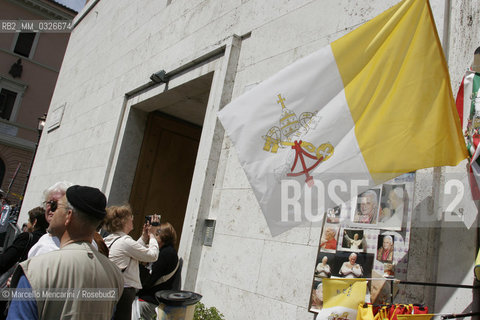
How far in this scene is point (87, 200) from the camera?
2049 millimetres

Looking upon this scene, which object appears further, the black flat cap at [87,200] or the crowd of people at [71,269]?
the black flat cap at [87,200]

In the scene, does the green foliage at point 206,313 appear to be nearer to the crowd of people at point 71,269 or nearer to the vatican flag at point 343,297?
the crowd of people at point 71,269

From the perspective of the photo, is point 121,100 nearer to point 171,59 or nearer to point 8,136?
point 171,59

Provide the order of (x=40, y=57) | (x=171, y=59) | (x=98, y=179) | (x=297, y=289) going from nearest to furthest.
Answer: (x=297, y=289), (x=171, y=59), (x=98, y=179), (x=40, y=57)

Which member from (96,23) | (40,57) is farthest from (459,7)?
(40,57)

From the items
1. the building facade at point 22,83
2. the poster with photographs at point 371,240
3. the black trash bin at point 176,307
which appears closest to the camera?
the poster with photographs at point 371,240

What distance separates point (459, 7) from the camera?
2.97 meters

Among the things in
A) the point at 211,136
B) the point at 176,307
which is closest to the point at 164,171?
the point at 211,136

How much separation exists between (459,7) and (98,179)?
21.2 ft

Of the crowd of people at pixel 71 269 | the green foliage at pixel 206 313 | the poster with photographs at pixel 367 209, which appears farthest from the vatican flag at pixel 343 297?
the green foliage at pixel 206 313

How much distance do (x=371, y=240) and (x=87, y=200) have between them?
6.77 feet

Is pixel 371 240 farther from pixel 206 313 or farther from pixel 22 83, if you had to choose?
pixel 22 83

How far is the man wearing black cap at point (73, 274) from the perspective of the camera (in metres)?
1.69

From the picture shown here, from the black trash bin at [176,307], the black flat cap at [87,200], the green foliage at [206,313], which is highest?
the black flat cap at [87,200]
